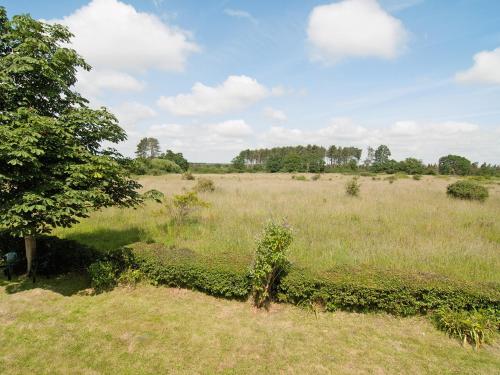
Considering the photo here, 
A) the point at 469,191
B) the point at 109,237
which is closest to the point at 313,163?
the point at 469,191

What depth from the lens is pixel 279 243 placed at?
5547mm

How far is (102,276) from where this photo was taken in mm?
6785

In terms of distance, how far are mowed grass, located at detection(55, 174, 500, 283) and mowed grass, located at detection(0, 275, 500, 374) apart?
4.35 ft

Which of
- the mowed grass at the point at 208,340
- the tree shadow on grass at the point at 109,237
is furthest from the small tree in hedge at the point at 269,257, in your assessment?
the tree shadow on grass at the point at 109,237

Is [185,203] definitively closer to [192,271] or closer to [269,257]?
[192,271]

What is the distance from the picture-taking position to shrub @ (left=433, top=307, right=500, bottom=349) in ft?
15.7

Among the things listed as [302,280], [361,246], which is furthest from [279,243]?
[361,246]

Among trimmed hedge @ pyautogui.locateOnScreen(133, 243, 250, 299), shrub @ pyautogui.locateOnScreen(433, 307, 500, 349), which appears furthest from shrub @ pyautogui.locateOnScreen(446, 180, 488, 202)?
trimmed hedge @ pyautogui.locateOnScreen(133, 243, 250, 299)

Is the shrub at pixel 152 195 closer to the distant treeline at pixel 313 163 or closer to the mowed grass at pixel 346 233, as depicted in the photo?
the mowed grass at pixel 346 233

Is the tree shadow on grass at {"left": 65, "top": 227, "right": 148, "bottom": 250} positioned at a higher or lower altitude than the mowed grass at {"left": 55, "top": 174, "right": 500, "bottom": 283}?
lower

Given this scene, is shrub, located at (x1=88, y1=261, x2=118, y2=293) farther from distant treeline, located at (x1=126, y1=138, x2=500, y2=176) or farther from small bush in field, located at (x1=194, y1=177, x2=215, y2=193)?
distant treeline, located at (x1=126, y1=138, x2=500, y2=176)

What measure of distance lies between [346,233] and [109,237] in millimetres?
8601

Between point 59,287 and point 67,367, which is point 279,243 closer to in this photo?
point 67,367

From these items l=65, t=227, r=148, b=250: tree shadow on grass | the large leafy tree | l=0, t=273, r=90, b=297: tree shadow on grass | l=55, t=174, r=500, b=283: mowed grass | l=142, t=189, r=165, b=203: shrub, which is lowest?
l=0, t=273, r=90, b=297: tree shadow on grass
